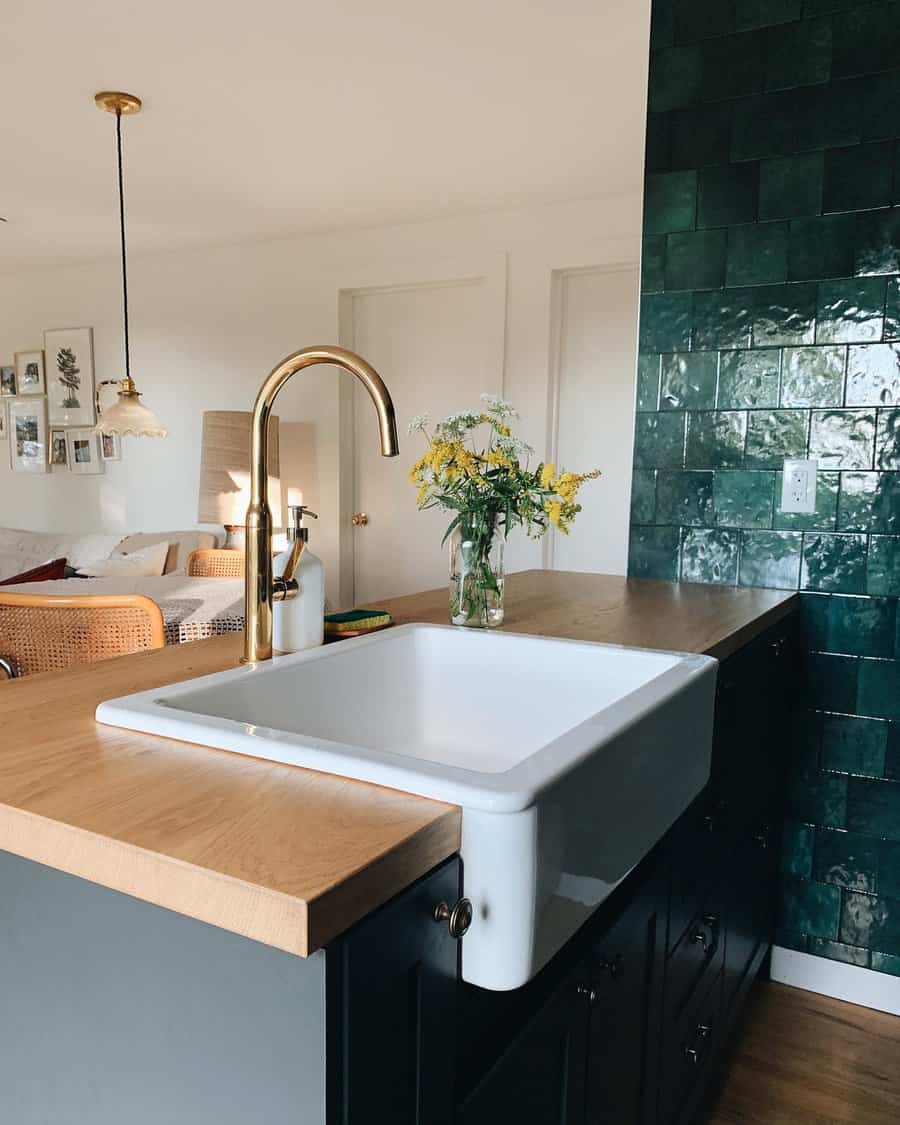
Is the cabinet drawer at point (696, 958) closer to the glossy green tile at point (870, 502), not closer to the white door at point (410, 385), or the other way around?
the glossy green tile at point (870, 502)

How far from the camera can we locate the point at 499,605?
1.44 meters

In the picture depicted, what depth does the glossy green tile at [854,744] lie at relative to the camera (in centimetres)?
196

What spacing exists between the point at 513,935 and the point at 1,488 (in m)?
6.18

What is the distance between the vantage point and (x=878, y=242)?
1850 mm

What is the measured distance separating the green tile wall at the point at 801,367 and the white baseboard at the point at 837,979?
0.03m

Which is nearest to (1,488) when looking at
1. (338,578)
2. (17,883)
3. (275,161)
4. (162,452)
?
(162,452)

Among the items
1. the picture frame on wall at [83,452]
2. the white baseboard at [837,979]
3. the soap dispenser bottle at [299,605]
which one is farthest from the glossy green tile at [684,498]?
the picture frame on wall at [83,452]

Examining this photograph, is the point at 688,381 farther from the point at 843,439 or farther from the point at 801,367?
the point at 843,439

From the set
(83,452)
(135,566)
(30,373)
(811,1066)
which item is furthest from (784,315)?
(30,373)

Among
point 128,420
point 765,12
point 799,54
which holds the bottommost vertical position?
point 128,420

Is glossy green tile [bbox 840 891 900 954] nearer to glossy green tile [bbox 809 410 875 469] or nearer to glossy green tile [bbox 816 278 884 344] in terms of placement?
glossy green tile [bbox 809 410 875 469]

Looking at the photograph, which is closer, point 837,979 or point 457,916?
point 457,916

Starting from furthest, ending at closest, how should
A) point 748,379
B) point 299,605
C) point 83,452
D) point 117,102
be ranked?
point 83,452 → point 117,102 → point 748,379 → point 299,605

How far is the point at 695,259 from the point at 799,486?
57 centimetres
